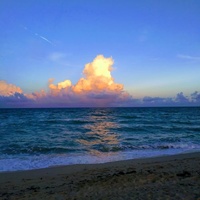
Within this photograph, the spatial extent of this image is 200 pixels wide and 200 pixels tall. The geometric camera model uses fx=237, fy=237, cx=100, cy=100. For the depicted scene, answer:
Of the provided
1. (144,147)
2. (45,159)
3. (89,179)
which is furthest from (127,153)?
(89,179)

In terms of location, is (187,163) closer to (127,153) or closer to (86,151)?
(127,153)

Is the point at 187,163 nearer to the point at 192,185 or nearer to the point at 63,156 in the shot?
the point at 192,185

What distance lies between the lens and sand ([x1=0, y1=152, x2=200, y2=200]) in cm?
696

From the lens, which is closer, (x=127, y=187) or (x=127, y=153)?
(x=127, y=187)

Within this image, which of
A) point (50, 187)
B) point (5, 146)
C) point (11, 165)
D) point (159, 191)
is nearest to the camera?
point (159, 191)

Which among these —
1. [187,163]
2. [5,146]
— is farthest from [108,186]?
[5,146]

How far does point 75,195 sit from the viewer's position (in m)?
7.16

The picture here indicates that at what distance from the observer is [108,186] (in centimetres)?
796

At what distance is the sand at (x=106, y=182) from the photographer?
6.96m

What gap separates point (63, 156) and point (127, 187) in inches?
308

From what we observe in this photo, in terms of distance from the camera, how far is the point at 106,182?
8.48 metres

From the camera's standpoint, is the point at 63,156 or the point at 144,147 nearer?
the point at 63,156

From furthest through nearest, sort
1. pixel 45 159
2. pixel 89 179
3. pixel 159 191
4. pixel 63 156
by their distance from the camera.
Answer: pixel 63 156, pixel 45 159, pixel 89 179, pixel 159 191

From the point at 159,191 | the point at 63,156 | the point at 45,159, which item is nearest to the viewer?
the point at 159,191
